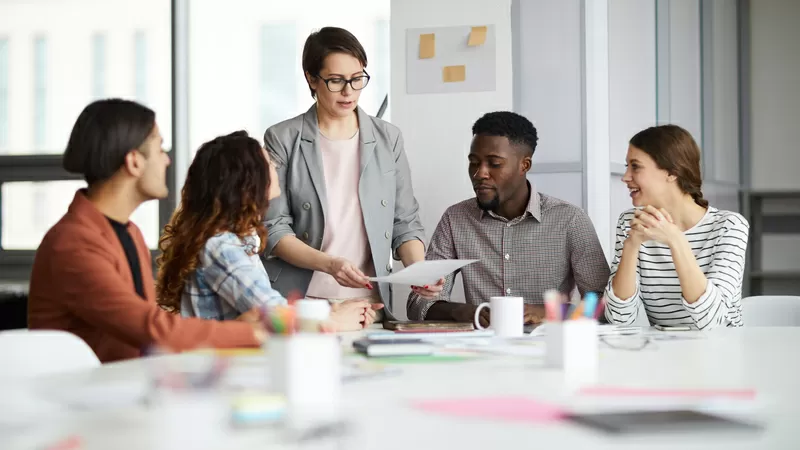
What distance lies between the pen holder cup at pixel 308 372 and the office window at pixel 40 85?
4.29 metres

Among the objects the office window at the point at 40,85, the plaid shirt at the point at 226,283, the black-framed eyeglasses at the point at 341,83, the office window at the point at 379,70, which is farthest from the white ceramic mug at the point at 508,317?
the office window at the point at 40,85

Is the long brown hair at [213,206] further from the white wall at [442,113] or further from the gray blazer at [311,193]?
the white wall at [442,113]

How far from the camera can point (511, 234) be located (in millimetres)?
2949

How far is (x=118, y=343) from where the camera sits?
1.80 meters

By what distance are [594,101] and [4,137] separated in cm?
338

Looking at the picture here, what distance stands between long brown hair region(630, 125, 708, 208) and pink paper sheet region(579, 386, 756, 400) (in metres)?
1.47

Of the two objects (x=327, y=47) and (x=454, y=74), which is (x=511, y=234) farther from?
(x=327, y=47)

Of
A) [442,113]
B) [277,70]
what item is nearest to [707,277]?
[442,113]

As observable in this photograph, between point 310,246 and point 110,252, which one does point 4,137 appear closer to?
point 310,246

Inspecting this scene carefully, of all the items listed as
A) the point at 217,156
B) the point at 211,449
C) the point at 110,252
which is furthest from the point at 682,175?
the point at 211,449

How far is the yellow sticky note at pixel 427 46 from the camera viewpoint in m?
3.36

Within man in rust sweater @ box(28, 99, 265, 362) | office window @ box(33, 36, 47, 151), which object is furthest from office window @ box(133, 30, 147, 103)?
man in rust sweater @ box(28, 99, 265, 362)

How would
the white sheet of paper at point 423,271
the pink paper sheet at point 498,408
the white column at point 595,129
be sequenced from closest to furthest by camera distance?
the pink paper sheet at point 498,408
the white sheet of paper at point 423,271
the white column at point 595,129

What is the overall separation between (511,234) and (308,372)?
1988mm
